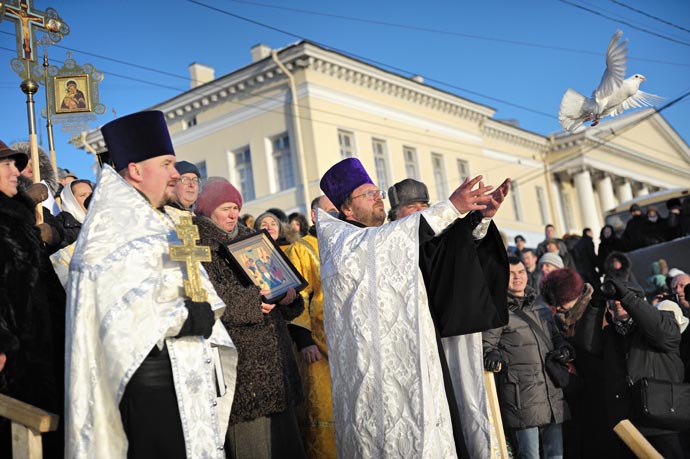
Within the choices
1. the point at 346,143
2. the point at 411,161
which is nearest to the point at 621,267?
the point at 346,143

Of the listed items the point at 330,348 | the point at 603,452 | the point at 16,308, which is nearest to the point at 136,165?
the point at 16,308

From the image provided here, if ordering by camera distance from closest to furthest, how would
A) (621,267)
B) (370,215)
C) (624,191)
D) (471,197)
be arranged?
(471,197), (370,215), (621,267), (624,191)

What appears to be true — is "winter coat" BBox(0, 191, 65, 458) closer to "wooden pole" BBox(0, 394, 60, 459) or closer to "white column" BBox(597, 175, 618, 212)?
"wooden pole" BBox(0, 394, 60, 459)

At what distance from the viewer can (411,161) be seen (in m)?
29.3

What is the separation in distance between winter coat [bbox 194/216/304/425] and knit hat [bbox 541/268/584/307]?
297 centimetres

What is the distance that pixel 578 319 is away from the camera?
21.5 ft

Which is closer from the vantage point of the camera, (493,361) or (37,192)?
(37,192)

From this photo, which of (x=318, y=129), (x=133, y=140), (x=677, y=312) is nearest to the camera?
(x=133, y=140)

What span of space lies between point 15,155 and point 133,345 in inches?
56.3

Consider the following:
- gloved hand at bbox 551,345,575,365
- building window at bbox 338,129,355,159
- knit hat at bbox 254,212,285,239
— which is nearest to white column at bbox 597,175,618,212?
building window at bbox 338,129,355,159

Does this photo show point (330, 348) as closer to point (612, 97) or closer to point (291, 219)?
point (612, 97)

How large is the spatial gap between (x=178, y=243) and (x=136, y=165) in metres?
0.50

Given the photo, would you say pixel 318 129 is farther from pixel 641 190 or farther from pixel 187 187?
pixel 641 190

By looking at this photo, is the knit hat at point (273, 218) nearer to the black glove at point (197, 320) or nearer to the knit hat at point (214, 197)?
the knit hat at point (214, 197)
